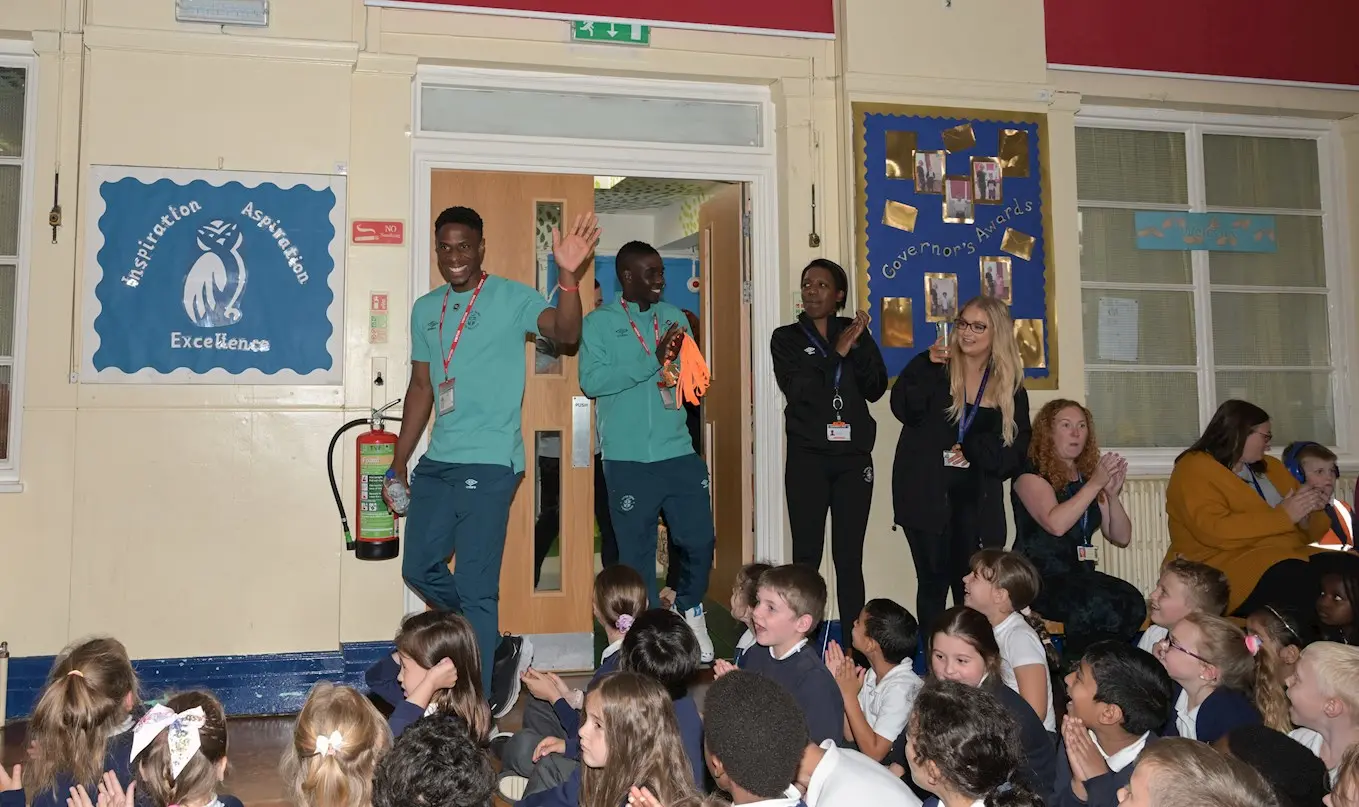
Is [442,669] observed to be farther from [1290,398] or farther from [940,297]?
[1290,398]

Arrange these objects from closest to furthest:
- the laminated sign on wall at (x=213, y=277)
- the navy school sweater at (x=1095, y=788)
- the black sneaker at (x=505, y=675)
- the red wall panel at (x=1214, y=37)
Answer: the navy school sweater at (x=1095, y=788)
the black sneaker at (x=505, y=675)
the laminated sign on wall at (x=213, y=277)
the red wall panel at (x=1214, y=37)

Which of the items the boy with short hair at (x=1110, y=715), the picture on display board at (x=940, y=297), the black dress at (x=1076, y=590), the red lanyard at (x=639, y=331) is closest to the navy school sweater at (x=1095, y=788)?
the boy with short hair at (x=1110, y=715)

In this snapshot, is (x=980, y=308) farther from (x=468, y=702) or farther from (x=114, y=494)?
(x=114, y=494)

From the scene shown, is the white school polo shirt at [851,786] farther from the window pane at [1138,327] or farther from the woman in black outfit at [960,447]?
the window pane at [1138,327]

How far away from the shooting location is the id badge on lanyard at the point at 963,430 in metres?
4.08

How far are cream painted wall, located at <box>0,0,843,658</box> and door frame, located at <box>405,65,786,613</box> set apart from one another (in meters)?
0.14

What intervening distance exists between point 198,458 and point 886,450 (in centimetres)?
289

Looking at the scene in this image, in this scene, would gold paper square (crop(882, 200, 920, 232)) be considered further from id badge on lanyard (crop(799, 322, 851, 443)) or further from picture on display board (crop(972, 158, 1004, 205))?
id badge on lanyard (crop(799, 322, 851, 443))

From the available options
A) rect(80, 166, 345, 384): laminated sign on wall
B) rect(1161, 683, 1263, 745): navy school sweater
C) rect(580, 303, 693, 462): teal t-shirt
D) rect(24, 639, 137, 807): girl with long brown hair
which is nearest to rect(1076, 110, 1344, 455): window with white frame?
rect(580, 303, 693, 462): teal t-shirt

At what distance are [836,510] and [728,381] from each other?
4.61 ft

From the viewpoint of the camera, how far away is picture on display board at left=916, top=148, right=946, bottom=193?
4.95 meters

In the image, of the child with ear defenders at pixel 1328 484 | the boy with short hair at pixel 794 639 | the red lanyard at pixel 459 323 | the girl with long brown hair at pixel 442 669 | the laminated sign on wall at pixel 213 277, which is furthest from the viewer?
the child with ear defenders at pixel 1328 484

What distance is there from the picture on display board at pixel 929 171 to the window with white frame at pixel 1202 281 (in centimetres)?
81

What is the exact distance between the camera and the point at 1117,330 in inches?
212
